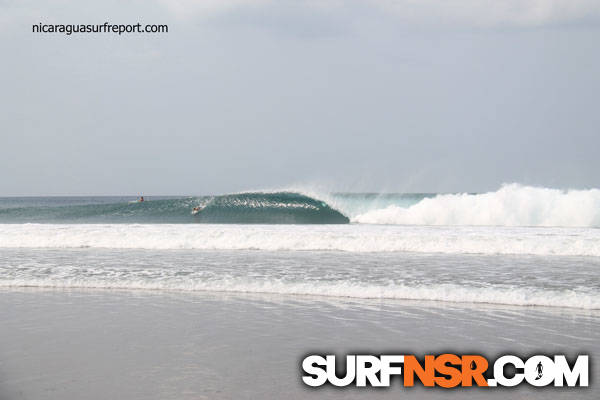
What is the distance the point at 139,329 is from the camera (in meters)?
5.66

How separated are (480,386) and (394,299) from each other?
345cm

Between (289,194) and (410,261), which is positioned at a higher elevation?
(289,194)

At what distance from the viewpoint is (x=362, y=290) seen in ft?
25.5

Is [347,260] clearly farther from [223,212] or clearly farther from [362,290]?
[223,212]

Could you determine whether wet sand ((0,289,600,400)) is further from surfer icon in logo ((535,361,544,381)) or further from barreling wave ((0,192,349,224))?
barreling wave ((0,192,349,224))

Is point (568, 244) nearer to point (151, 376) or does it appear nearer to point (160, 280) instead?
point (160, 280)

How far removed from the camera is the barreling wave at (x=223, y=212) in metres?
27.2

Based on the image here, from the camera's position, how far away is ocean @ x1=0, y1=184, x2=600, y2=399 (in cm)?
429

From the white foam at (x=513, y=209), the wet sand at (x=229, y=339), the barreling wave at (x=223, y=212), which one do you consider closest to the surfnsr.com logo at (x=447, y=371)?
the wet sand at (x=229, y=339)

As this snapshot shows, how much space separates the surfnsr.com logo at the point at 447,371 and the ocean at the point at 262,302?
193 mm

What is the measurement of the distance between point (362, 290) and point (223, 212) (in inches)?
828

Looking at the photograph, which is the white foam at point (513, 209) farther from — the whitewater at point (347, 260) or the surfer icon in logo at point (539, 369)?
the surfer icon in logo at point (539, 369)

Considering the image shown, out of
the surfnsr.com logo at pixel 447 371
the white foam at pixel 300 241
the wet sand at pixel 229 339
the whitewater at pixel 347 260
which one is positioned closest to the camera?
the wet sand at pixel 229 339

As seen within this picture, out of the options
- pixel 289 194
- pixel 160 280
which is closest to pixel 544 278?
pixel 160 280
